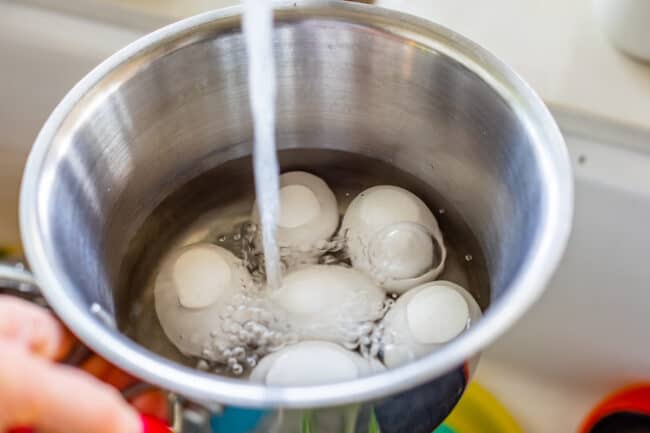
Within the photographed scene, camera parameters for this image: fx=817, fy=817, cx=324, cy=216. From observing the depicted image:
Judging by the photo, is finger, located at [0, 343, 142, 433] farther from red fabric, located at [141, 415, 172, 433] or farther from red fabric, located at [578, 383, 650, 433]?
red fabric, located at [578, 383, 650, 433]

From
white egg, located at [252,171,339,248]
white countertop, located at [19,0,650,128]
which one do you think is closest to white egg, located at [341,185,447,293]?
white egg, located at [252,171,339,248]

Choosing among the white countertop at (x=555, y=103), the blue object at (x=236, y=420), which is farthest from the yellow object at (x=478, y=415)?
the blue object at (x=236, y=420)

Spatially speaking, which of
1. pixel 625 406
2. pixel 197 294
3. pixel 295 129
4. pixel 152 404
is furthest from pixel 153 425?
pixel 625 406

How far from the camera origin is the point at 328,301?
53cm

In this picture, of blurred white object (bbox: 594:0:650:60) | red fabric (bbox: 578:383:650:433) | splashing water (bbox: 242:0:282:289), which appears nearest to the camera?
splashing water (bbox: 242:0:282:289)

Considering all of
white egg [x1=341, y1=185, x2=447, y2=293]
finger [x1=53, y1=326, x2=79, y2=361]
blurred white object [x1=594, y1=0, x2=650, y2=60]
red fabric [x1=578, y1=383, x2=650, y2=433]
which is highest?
blurred white object [x1=594, y1=0, x2=650, y2=60]

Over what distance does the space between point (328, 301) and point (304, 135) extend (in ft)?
0.44

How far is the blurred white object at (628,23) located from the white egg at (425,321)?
0.25 m

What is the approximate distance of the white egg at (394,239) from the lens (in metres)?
0.55

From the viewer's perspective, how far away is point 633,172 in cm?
64

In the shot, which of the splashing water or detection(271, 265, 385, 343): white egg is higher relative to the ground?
the splashing water

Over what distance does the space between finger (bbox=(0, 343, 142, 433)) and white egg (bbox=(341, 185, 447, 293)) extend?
0.72ft

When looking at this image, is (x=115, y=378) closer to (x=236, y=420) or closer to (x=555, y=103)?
(x=236, y=420)

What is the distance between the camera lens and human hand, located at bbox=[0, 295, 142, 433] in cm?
37
